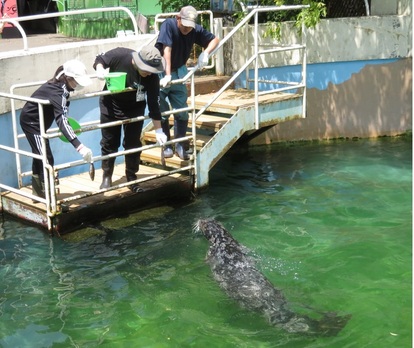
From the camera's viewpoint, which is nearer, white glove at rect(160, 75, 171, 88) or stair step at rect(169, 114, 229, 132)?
white glove at rect(160, 75, 171, 88)

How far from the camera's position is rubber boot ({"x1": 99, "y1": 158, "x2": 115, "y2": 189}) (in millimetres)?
8961

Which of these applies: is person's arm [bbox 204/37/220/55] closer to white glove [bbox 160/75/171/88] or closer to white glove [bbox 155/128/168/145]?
white glove [bbox 160/75/171/88]

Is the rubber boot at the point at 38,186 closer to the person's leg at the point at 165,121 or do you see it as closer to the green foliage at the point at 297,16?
the person's leg at the point at 165,121

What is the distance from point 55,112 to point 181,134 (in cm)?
222

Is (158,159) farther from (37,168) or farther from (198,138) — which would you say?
(37,168)

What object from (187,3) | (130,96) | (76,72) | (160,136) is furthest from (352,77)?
(76,72)

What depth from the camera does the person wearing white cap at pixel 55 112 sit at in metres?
7.96

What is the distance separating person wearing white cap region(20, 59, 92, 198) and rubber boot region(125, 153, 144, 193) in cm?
100

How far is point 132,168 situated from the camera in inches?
363

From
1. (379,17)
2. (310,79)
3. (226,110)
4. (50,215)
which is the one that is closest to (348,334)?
(50,215)

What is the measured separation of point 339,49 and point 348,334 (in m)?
7.31

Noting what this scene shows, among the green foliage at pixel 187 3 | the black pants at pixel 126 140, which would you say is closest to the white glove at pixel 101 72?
the black pants at pixel 126 140

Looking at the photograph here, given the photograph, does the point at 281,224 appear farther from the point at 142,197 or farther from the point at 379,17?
the point at 379,17

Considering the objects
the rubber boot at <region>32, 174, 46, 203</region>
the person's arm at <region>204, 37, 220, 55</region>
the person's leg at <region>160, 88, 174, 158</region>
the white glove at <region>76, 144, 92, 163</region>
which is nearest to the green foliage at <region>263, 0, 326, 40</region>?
the person's arm at <region>204, 37, 220, 55</region>
